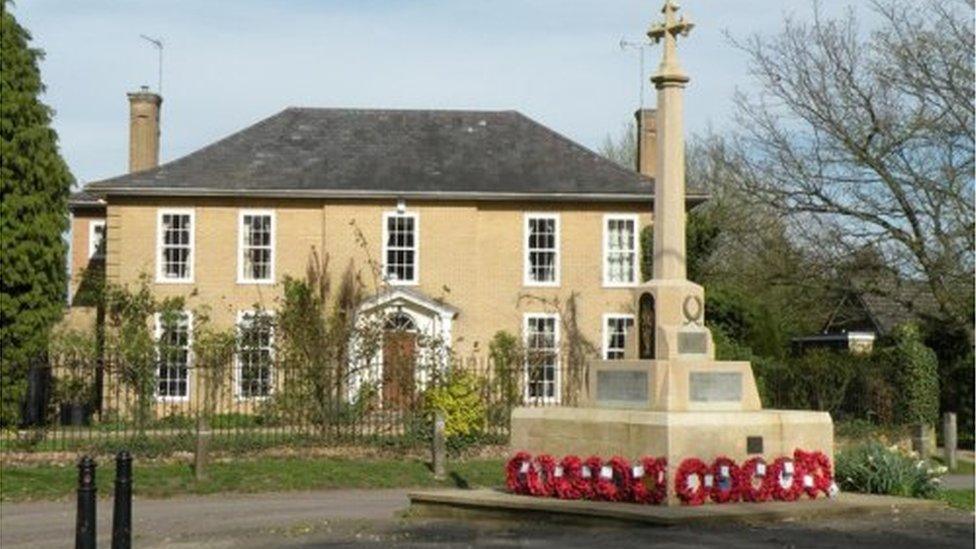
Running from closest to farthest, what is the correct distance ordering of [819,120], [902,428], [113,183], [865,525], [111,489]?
[865,525] → [111,489] → [902,428] → [819,120] → [113,183]

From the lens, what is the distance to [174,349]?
109ft

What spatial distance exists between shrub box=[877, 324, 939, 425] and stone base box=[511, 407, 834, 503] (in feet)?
50.7

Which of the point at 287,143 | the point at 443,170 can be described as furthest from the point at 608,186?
the point at 287,143

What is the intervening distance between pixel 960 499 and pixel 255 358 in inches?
618

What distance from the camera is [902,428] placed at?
29797 mm

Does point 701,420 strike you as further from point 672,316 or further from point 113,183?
point 113,183

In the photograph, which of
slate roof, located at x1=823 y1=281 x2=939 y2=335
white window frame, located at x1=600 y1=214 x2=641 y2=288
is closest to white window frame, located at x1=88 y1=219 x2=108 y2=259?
white window frame, located at x1=600 y1=214 x2=641 y2=288

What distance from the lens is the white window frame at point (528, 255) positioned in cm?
3712

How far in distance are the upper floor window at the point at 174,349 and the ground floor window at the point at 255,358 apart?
2.27 m

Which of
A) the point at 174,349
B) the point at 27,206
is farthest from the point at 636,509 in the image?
the point at 174,349

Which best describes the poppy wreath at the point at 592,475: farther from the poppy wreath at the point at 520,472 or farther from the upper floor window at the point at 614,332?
the upper floor window at the point at 614,332

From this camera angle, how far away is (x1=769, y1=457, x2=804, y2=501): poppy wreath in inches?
582

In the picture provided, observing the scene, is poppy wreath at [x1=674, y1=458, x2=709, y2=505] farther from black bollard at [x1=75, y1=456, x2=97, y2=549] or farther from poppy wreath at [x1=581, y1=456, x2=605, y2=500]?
black bollard at [x1=75, y1=456, x2=97, y2=549]

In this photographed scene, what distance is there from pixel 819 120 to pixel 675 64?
662 inches
